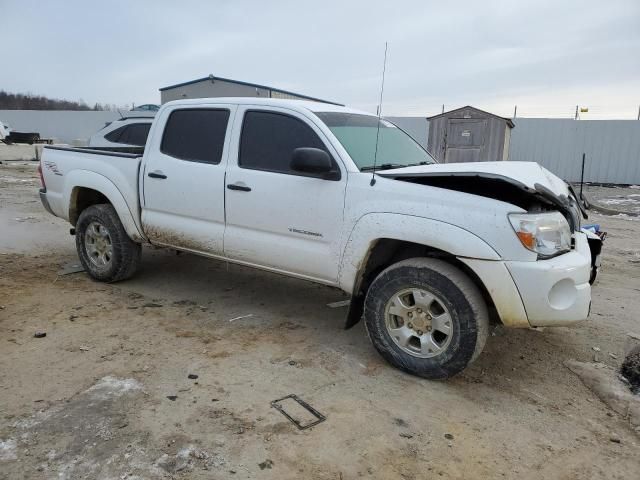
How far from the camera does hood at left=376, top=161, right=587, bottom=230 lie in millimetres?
3199

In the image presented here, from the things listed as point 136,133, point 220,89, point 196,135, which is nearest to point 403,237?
point 196,135

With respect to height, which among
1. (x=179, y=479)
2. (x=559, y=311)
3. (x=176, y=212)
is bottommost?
(x=179, y=479)

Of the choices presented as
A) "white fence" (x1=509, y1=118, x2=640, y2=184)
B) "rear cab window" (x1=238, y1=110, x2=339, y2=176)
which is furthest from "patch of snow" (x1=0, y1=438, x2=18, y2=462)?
"white fence" (x1=509, y1=118, x2=640, y2=184)

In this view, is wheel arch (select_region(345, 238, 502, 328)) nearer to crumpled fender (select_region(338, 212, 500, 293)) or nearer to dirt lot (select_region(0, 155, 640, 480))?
crumpled fender (select_region(338, 212, 500, 293))

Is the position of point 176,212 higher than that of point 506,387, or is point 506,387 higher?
point 176,212

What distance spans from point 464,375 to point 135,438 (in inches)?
86.9

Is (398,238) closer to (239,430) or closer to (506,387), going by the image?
(506,387)

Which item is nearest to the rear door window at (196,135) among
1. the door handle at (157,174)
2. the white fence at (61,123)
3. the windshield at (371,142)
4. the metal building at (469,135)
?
the door handle at (157,174)

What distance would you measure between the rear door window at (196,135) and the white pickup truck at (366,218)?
13 millimetres

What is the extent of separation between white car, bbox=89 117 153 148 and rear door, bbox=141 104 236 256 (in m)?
5.14

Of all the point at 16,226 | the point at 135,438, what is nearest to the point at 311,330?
the point at 135,438

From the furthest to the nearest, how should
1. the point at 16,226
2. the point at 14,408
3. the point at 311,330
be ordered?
the point at 16,226, the point at 311,330, the point at 14,408

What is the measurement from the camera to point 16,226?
8195mm

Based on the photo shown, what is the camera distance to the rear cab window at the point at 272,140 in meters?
4.01
